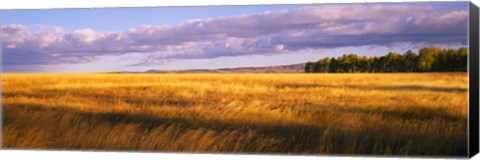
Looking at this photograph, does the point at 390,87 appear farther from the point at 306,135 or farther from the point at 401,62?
the point at 306,135

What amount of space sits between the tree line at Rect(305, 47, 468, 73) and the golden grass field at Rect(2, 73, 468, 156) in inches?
4.0

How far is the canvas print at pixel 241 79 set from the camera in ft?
38.6

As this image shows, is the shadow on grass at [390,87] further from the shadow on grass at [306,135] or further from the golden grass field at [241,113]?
the shadow on grass at [306,135]

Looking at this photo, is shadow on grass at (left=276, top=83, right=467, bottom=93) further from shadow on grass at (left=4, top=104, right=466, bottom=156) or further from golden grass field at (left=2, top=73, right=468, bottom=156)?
shadow on grass at (left=4, top=104, right=466, bottom=156)

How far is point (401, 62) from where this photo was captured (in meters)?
11.9

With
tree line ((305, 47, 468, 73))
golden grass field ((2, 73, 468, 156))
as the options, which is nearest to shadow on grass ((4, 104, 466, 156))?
golden grass field ((2, 73, 468, 156))

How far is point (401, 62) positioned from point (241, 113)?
2.20 metres

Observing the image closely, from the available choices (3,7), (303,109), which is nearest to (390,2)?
(303,109)

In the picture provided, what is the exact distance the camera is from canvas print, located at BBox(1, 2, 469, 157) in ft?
38.6

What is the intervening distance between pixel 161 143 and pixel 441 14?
4053 mm

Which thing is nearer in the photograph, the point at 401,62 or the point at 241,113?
the point at 401,62

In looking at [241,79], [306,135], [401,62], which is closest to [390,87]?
[401,62]

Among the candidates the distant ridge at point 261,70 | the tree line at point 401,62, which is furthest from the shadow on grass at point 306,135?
the tree line at point 401,62

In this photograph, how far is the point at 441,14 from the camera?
1171 cm
